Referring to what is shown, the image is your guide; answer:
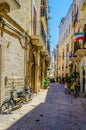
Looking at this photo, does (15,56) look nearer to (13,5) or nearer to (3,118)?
(13,5)

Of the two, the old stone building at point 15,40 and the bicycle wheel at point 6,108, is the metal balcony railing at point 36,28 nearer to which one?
the old stone building at point 15,40

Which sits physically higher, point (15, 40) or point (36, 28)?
point (36, 28)

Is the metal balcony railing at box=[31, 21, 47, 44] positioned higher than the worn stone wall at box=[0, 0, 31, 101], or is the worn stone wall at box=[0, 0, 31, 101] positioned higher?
the metal balcony railing at box=[31, 21, 47, 44]

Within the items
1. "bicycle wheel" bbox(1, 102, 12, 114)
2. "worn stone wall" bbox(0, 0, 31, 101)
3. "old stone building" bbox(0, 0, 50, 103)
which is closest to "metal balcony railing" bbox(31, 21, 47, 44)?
"old stone building" bbox(0, 0, 50, 103)

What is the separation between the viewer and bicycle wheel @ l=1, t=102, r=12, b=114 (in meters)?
9.55

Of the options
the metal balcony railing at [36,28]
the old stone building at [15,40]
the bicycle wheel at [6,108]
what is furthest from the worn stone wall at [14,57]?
the metal balcony railing at [36,28]

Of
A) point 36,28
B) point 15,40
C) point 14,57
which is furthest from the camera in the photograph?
point 36,28

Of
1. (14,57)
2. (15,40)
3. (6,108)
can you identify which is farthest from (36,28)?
(6,108)

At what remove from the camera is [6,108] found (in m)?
9.72

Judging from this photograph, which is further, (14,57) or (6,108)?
(14,57)

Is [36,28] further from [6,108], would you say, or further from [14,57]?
[6,108]

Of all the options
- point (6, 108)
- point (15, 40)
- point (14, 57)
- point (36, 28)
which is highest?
point (36, 28)

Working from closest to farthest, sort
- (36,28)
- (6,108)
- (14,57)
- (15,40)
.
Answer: (6,108)
(14,57)
(15,40)
(36,28)

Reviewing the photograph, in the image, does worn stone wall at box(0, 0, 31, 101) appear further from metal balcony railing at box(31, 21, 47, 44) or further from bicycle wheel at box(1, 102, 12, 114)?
metal balcony railing at box(31, 21, 47, 44)
